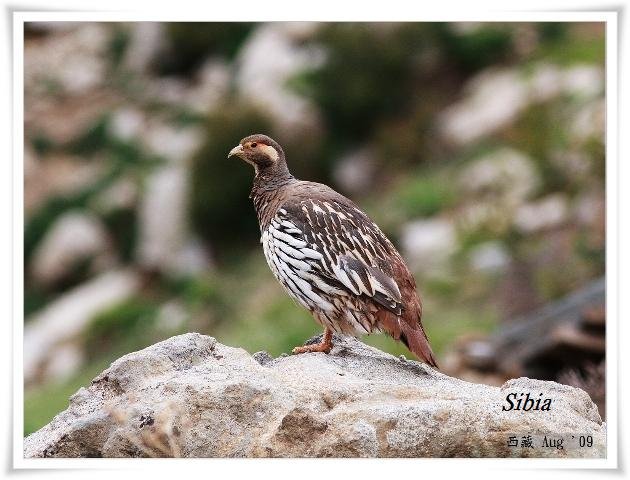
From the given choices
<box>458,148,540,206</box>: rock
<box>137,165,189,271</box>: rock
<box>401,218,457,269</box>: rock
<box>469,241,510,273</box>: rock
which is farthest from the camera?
<box>137,165,189,271</box>: rock

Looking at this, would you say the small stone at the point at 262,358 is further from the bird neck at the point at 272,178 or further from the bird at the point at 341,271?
the bird neck at the point at 272,178

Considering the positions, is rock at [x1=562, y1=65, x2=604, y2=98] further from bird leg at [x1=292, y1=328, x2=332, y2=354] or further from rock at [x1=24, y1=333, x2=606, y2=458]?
rock at [x1=24, y1=333, x2=606, y2=458]

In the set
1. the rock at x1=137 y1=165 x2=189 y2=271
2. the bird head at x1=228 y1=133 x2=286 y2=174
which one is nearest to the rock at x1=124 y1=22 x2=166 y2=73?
the rock at x1=137 y1=165 x2=189 y2=271

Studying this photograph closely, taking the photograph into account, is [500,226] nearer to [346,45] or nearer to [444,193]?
[444,193]

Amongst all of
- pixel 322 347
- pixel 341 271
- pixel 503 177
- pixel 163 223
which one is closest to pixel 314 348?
pixel 322 347

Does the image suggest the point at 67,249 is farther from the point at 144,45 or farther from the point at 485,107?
the point at 485,107
